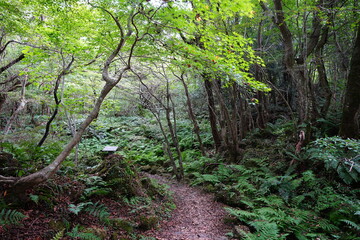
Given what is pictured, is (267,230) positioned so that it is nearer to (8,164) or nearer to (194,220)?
(194,220)

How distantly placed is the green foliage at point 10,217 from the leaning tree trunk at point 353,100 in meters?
7.94

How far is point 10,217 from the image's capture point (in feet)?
9.11

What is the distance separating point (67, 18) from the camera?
16.5 ft

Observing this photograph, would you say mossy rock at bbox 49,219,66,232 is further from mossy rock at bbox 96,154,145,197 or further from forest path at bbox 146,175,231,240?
mossy rock at bbox 96,154,145,197

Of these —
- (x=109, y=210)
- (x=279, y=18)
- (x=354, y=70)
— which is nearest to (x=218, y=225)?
Answer: (x=109, y=210)

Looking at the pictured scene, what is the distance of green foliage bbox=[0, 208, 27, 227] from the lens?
8.92ft

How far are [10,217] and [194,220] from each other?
11.6 ft

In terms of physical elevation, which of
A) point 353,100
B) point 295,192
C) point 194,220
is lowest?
point 194,220

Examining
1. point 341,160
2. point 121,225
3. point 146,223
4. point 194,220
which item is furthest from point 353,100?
point 121,225

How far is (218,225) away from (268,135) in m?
6.85

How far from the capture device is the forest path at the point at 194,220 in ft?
13.0

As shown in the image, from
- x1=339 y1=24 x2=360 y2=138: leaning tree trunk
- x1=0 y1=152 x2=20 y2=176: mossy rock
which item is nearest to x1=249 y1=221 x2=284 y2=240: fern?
x1=0 y1=152 x2=20 y2=176: mossy rock

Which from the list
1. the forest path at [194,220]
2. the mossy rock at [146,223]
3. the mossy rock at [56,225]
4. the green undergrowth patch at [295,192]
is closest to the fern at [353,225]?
the green undergrowth patch at [295,192]

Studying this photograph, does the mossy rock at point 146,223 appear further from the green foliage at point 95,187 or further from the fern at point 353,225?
the fern at point 353,225
